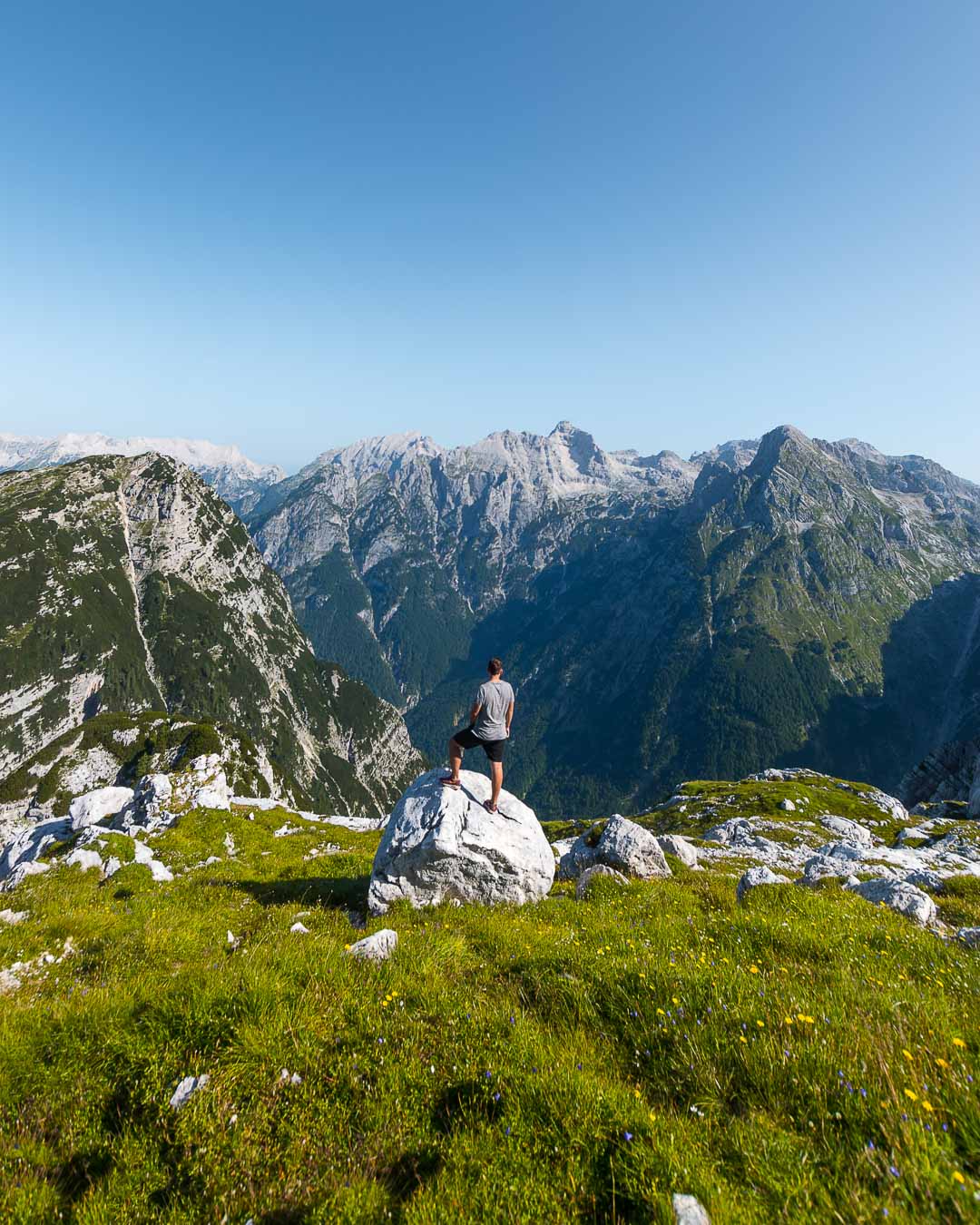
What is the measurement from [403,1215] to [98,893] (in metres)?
15.2

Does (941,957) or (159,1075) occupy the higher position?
(159,1075)

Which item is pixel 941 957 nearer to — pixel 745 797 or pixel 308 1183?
pixel 308 1183

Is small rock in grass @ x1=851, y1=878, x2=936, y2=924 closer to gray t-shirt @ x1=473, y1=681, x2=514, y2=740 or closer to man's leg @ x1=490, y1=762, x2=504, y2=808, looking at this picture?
man's leg @ x1=490, y1=762, x2=504, y2=808

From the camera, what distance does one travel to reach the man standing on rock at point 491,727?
14406 mm

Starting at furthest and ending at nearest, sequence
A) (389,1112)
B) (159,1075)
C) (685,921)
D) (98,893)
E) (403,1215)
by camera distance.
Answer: (98,893), (685,921), (159,1075), (389,1112), (403,1215)

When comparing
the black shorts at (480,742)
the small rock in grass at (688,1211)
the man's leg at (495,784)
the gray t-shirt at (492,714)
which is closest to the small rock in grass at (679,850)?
the man's leg at (495,784)

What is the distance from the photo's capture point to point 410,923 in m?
11.6

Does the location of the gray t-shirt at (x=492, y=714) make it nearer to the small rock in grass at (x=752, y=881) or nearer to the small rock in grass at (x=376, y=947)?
the small rock in grass at (x=376, y=947)

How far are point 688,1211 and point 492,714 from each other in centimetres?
1113

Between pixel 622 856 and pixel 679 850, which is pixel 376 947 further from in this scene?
pixel 679 850

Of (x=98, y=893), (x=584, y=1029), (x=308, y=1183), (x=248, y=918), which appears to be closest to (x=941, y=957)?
(x=584, y=1029)

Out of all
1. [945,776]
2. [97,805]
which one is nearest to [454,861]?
[97,805]

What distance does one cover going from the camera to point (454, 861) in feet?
44.2

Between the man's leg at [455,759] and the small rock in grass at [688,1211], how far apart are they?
11.0 m
